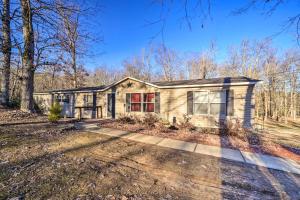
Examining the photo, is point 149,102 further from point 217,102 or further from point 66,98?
point 66,98

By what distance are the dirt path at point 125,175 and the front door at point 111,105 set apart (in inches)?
298

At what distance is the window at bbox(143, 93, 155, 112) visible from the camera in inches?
433

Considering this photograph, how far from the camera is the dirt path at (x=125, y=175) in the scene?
8.48ft

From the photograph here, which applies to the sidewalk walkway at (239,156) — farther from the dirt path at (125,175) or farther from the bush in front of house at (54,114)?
the bush in front of house at (54,114)

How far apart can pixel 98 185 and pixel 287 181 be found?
394 centimetres

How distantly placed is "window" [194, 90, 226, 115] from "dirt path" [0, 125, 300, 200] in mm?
5128

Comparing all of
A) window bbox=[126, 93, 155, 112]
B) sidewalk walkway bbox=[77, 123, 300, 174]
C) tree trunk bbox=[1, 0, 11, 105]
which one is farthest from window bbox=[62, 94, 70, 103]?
sidewalk walkway bbox=[77, 123, 300, 174]

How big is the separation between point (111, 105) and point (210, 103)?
7.55m

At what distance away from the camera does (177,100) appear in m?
10.2

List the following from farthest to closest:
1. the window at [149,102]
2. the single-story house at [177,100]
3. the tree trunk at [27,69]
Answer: the window at [149,102] → the single-story house at [177,100] → the tree trunk at [27,69]

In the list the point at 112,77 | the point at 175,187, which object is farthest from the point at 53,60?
the point at 112,77

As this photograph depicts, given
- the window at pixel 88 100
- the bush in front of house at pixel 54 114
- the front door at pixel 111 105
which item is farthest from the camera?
the window at pixel 88 100

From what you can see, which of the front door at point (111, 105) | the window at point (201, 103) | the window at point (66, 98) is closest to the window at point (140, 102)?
the front door at point (111, 105)

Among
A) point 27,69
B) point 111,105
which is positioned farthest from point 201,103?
point 27,69
